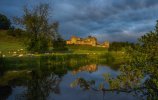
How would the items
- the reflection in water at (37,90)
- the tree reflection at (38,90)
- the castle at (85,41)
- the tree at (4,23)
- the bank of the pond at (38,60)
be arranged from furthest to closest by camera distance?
the castle at (85,41)
the tree at (4,23)
the bank of the pond at (38,60)
the tree reflection at (38,90)
the reflection in water at (37,90)

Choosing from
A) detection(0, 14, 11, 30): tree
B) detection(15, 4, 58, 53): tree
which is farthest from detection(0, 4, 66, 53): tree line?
detection(0, 14, 11, 30): tree

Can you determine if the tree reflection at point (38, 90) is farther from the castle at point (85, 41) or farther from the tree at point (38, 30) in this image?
the castle at point (85, 41)

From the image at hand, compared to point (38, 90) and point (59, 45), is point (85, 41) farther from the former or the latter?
point (38, 90)

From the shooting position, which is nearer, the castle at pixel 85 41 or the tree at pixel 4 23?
the tree at pixel 4 23

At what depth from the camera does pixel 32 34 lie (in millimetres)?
71312

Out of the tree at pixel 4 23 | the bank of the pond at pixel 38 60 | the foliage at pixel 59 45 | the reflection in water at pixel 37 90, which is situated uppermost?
the tree at pixel 4 23

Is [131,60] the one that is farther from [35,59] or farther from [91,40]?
[91,40]

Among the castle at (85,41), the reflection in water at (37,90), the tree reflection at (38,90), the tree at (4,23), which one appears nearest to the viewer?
the reflection in water at (37,90)

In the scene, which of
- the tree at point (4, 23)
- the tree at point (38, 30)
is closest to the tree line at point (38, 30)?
the tree at point (38, 30)

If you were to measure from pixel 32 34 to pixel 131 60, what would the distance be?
5663 centimetres

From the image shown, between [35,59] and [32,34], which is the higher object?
[32,34]

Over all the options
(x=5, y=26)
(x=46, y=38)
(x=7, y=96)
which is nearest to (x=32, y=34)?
(x=46, y=38)

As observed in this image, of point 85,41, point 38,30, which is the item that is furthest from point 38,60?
point 85,41

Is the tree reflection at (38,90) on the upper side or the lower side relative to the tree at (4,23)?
lower
